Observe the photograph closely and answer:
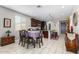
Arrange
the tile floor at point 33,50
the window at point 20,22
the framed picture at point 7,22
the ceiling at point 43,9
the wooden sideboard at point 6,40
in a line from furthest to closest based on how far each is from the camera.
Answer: the window at point 20,22
the framed picture at point 7,22
the ceiling at point 43,9
the wooden sideboard at point 6,40
the tile floor at point 33,50

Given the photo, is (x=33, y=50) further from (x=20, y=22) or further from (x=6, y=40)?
(x=20, y=22)

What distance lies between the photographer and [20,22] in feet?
26.4

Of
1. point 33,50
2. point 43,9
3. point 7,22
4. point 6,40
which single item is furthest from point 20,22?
point 33,50

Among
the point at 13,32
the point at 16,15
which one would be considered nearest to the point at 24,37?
the point at 13,32

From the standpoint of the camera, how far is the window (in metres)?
7.30

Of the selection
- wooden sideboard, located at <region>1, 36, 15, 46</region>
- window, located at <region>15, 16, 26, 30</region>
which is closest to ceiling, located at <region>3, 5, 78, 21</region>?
window, located at <region>15, 16, 26, 30</region>

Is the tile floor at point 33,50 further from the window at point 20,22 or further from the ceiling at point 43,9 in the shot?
the window at point 20,22

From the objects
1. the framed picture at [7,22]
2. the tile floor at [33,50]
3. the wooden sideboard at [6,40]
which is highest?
the framed picture at [7,22]

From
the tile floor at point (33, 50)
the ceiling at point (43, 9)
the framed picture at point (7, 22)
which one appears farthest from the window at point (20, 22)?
the tile floor at point (33, 50)

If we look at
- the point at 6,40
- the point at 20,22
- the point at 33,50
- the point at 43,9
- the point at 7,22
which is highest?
the point at 43,9

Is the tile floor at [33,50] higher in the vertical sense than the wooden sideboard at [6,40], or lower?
lower

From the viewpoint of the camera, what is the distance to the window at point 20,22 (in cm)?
730

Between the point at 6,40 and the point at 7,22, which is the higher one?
the point at 7,22

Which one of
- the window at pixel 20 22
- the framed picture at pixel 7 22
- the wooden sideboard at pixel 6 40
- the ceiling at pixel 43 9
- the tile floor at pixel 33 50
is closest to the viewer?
the tile floor at pixel 33 50
